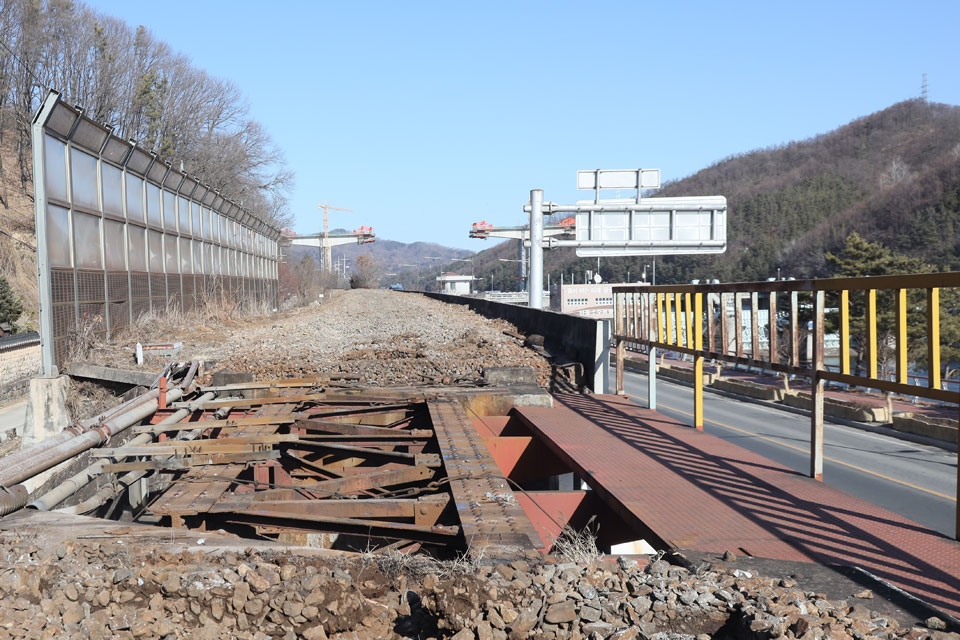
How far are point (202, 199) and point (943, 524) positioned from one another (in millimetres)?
22958

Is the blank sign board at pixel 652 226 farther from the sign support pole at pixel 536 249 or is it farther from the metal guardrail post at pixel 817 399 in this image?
the metal guardrail post at pixel 817 399

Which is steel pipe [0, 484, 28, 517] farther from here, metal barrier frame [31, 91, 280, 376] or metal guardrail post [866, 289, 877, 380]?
metal barrier frame [31, 91, 280, 376]

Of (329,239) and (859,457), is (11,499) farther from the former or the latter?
(329,239)

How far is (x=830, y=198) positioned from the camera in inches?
5566

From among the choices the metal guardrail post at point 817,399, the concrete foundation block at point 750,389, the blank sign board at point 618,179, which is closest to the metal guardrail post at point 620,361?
A: the metal guardrail post at point 817,399

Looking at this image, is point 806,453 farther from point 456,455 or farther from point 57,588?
point 57,588

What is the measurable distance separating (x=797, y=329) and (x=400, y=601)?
3.96 metres

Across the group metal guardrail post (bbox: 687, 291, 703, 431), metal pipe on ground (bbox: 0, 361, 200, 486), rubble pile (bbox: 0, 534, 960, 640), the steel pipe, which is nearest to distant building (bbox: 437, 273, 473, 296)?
metal guardrail post (bbox: 687, 291, 703, 431)

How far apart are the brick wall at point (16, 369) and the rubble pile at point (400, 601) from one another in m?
22.9

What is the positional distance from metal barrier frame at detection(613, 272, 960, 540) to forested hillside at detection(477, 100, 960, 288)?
82.2m

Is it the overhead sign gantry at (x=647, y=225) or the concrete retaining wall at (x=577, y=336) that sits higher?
the overhead sign gantry at (x=647, y=225)

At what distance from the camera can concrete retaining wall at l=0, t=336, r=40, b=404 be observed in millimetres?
23891

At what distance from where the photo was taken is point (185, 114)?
5716 centimetres

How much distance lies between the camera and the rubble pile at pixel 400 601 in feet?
10.5
